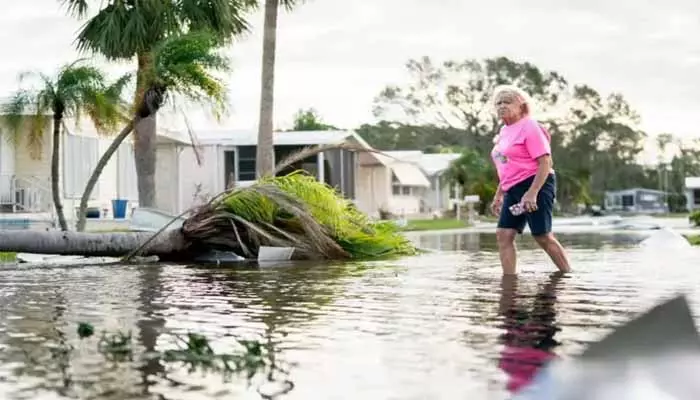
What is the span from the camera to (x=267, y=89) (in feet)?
78.9

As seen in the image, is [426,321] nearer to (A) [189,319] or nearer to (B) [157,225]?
(A) [189,319]

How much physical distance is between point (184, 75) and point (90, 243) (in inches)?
225

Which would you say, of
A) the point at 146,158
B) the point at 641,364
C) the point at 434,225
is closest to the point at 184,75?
the point at 146,158

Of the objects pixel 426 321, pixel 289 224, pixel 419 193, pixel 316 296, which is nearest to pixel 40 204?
pixel 289 224

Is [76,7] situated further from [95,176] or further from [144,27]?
[95,176]

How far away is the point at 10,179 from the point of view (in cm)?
2473

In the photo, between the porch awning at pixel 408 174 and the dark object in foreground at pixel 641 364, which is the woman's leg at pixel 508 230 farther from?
the porch awning at pixel 408 174

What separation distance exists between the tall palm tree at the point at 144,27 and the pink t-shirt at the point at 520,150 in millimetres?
13864

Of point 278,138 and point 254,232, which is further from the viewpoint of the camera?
Result: point 278,138

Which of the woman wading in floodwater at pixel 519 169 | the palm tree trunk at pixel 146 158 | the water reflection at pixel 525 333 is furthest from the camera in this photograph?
the palm tree trunk at pixel 146 158

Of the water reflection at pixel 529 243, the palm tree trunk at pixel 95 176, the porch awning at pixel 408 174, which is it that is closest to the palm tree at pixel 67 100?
the palm tree trunk at pixel 95 176

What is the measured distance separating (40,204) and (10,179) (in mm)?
840

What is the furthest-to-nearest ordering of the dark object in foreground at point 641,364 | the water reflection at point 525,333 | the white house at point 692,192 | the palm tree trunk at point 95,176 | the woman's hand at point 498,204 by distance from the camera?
the white house at point 692,192 < the palm tree trunk at point 95,176 < the woman's hand at point 498,204 < the water reflection at point 525,333 < the dark object in foreground at point 641,364

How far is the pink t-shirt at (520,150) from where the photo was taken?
359 inches
